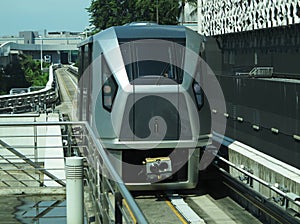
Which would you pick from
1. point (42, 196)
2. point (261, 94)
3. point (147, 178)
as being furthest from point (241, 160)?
point (42, 196)

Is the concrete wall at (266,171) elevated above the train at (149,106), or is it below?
below

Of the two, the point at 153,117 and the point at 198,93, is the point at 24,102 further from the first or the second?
the point at 153,117

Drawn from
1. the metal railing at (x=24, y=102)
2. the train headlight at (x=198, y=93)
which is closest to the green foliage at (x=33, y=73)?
the metal railing at (x=24, y=102)

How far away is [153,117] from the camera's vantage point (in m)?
14.7

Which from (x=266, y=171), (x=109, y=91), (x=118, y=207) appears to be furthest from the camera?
(x=266, y=171)

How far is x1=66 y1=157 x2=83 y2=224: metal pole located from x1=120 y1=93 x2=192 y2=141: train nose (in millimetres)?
6857

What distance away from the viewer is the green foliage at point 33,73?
9906 centimetres

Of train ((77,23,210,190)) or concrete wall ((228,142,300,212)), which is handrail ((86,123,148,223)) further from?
concrete wall ((228,142,300,212))

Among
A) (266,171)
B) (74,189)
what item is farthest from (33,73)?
(74,189)

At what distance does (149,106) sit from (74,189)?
23.1 ft

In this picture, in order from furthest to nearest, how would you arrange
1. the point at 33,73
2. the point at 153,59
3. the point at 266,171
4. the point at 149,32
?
the point at 33,73 < the point at 266,171 < the point at 149,32 < the point at 153,59

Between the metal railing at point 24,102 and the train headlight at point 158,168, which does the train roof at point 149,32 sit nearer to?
the train headlight at point 158,168

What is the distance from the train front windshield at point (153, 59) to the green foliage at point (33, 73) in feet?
266

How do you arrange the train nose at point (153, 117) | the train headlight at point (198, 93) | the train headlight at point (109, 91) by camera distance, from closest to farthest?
the train nose at point (153, 117)
the train headlight at point (109, 91)
the train headlight at point (198, 93)
